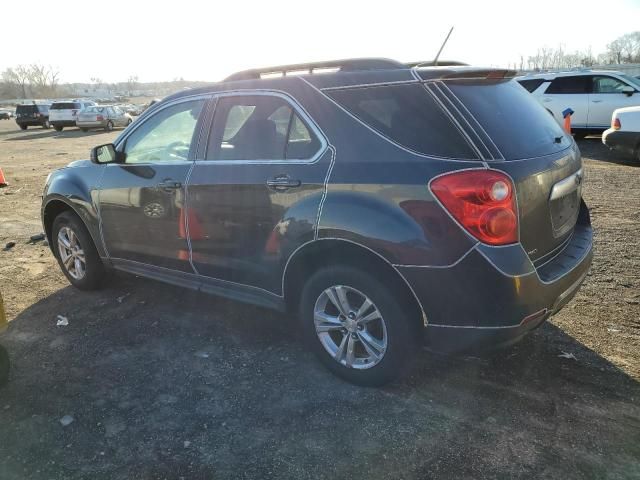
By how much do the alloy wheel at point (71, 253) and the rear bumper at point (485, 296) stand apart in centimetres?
340

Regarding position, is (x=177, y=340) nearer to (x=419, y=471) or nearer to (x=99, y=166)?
(x=99, y=166)

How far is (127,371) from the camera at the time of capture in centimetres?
341

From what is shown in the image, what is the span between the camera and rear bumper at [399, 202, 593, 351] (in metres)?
2.44

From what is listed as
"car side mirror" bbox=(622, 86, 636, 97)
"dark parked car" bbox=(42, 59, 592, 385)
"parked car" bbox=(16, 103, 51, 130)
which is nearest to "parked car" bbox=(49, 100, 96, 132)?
"parked car" bbox=(16, 103, 51, 130)

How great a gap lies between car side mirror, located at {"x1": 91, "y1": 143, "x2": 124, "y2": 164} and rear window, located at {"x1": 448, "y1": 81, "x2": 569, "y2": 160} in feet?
9.12

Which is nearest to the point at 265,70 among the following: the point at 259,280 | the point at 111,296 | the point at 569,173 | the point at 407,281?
the point at 259,280

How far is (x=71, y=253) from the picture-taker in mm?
Result: 4816

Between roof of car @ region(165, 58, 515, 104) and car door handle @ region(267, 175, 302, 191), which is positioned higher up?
roof of car @ region(165, 58, 515, 104)

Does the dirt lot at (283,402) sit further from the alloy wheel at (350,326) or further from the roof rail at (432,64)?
the roof rail at (432,64)

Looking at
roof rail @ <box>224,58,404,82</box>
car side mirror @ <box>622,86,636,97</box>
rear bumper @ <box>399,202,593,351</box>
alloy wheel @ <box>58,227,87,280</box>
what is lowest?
alloy wheel @ <box>58,227,87,280</box>

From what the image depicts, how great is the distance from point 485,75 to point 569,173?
0.76 m

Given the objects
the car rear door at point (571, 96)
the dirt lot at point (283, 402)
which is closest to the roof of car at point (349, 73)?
the dirt lot at point (283, 402)

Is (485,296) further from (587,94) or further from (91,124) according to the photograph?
(91,124)

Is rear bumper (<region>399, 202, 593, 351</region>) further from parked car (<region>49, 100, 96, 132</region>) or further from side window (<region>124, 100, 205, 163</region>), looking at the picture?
parked car (<region>49, 100, 96, 132</region>)
